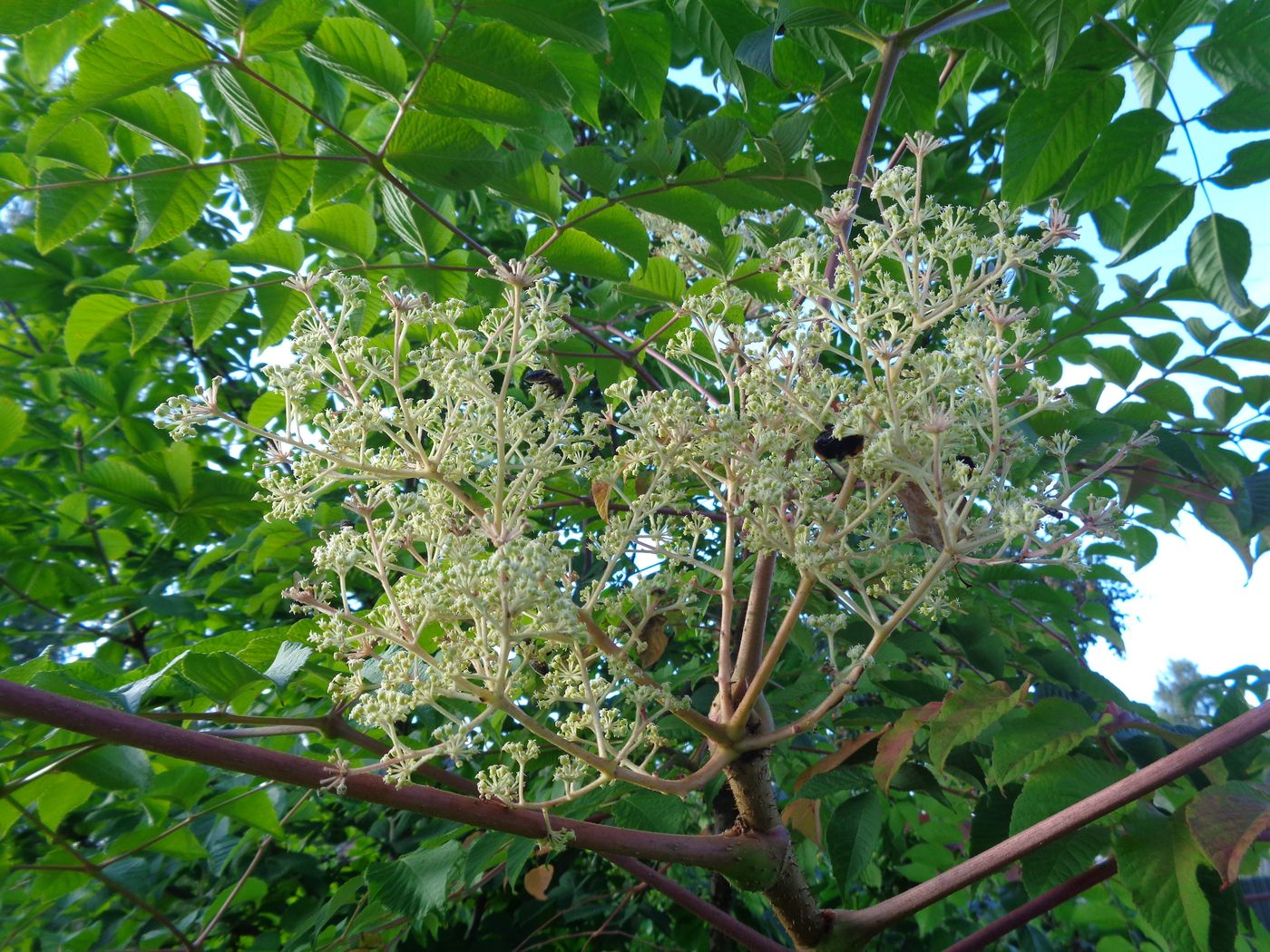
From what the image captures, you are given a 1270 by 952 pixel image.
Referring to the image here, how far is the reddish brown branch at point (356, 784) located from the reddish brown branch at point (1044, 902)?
62cm

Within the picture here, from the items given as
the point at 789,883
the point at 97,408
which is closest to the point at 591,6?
the point at 789,883

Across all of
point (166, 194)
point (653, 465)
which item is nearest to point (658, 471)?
point (653, 465)

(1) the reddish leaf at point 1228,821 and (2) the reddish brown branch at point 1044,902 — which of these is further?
(2) the reddish brown branch at point 1044,902

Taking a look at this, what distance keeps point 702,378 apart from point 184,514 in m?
2.05

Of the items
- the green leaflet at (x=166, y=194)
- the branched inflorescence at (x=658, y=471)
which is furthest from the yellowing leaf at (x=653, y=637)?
the green leaflet at (x=166, y=194)

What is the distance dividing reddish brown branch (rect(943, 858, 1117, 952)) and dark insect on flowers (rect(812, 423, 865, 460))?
0.96 m

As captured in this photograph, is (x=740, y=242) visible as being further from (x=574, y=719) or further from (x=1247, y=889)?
(x=1247, y=889)

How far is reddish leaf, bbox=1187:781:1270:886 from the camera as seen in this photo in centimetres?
137

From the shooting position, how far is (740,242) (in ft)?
6.90

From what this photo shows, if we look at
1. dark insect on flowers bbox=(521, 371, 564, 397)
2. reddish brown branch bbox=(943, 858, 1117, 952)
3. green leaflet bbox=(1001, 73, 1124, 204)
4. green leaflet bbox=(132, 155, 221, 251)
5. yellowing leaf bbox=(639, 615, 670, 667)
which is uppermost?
green leaflet bbox=(1001, 73, 1124, 204)

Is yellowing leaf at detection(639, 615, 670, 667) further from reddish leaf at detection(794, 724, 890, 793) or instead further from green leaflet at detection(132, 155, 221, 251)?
green leaflet at detection(132, 155, 221, 251)

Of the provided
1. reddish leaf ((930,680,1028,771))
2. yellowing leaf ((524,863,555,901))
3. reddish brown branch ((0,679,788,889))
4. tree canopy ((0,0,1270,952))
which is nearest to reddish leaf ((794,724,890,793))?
tree canopy ((0,0,1270,952))

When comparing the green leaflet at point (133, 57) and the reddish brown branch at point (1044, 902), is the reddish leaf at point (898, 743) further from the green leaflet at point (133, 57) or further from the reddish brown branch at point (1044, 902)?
the green leaflet at point (133, 57)

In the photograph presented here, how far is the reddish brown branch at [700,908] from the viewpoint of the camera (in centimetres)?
170
